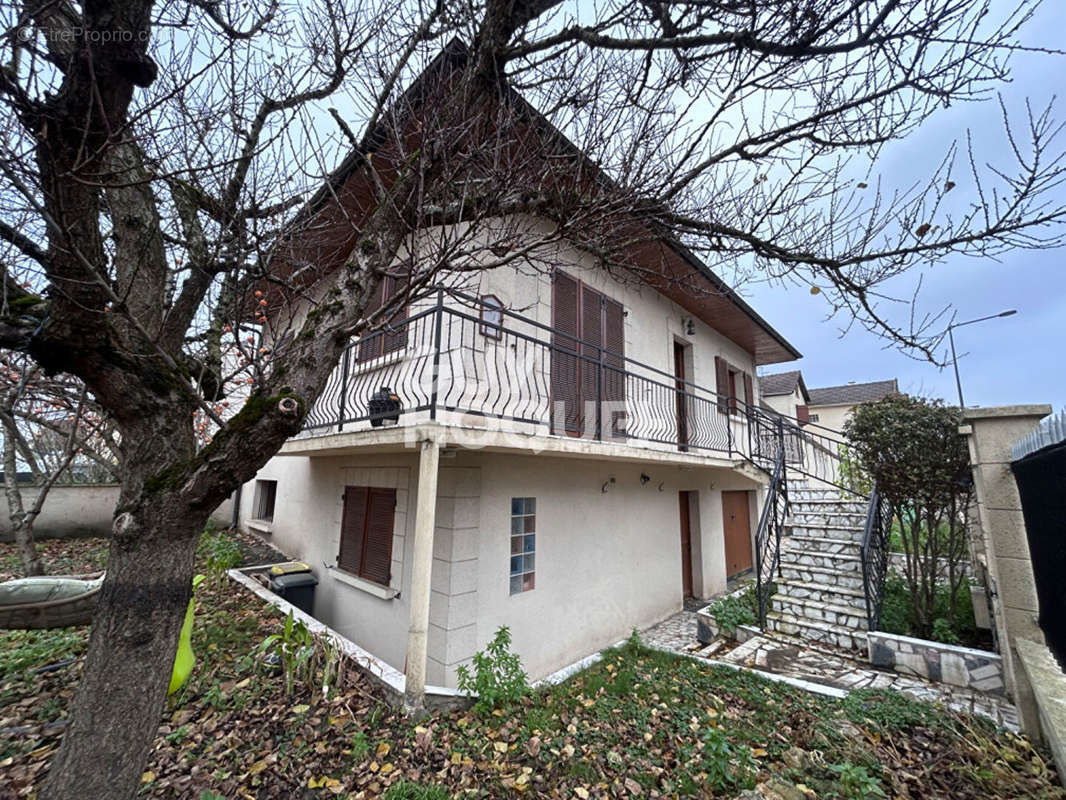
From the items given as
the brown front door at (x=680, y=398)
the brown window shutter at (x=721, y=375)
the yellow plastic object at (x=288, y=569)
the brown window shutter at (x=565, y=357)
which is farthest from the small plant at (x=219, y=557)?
the brown window shutter at (x=721, y=375)

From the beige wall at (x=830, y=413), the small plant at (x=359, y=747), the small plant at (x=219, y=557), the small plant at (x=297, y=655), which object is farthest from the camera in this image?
the beige wall at (x=830, y=413)

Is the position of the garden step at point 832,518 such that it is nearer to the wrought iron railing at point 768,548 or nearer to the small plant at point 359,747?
the wrought iron railing at point 768,548

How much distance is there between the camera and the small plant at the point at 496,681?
3.81 metres

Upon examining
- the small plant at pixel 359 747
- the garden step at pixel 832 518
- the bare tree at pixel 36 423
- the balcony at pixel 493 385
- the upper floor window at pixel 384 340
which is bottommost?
the small plant at pixel 359 747

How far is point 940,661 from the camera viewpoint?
469cm

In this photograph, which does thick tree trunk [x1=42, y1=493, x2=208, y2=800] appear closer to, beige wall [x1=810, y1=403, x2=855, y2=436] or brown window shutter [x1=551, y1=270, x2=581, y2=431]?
brown window shutter [x1=551, y1=270, x2=581, y2=431]

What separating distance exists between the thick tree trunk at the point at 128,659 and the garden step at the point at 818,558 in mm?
8281

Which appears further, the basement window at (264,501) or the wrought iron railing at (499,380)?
the basement window at (264,501)

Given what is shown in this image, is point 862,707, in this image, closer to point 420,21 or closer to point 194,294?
point 194,294

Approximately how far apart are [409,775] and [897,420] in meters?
7.35

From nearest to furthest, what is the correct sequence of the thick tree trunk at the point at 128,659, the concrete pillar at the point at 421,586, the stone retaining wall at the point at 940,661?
the thick tree trunk at the point at 128,659
the concrete pillar at the point at 421,586
the stone retaining wall at the point at 940,661

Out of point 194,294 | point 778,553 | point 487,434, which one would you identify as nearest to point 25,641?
point 194,294

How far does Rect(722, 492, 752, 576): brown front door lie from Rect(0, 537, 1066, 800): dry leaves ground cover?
630cm

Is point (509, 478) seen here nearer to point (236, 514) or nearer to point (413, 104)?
point (413, 104)
